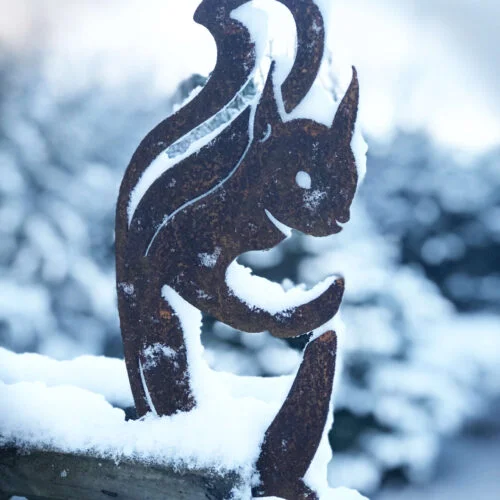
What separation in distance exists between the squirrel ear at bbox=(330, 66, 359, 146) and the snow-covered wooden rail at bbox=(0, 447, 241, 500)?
28.7 inches

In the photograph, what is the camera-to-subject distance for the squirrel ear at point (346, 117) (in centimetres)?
100

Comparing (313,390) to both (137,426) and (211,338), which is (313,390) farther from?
(211,338)

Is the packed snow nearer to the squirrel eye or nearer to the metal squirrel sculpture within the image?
the metal squirrel sculpture

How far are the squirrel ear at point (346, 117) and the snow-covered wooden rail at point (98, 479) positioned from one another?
2.39 feet

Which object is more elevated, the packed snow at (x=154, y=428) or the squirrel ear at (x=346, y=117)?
the squirrel ear at (x=346, y=117)

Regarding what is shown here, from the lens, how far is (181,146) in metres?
1.13

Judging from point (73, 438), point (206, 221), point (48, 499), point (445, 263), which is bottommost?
point (48, 499)

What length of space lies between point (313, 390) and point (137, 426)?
41 cm

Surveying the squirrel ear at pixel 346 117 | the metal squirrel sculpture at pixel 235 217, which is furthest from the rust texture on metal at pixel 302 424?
the squirrel ear at pixel 346 117

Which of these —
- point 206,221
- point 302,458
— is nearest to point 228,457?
point 302,458

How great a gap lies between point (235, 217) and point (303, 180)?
0.16 metres

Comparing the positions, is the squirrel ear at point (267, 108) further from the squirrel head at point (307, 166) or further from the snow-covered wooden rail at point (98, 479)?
the snow-covered wooden rail at point (98, 479)

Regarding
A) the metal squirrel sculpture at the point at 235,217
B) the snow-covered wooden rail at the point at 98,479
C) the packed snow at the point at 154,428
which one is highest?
the metal squirrel sculpture at the point at 235,217

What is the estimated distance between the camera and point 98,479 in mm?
1118
